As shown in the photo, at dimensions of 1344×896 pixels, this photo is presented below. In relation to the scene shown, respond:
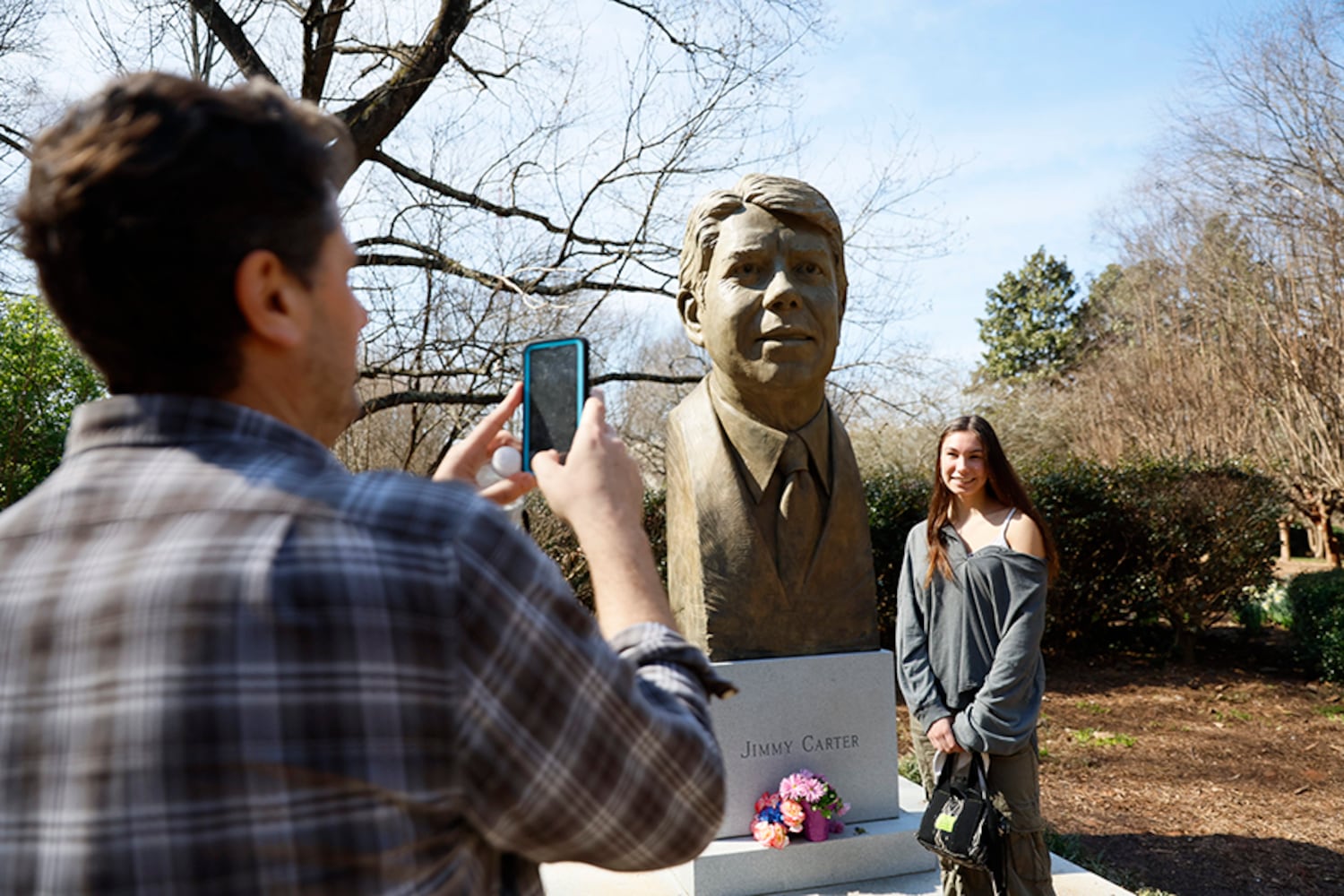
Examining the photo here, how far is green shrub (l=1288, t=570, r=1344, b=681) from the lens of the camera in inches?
354

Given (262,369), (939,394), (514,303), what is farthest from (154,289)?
(939,394)

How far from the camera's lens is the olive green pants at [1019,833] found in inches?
141

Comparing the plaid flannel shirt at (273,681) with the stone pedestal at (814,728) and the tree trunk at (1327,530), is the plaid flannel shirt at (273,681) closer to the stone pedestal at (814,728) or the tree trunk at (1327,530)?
the stone pedestal at (814,728)

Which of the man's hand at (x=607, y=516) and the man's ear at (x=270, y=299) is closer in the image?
the man's ear at (x=270, y=299)

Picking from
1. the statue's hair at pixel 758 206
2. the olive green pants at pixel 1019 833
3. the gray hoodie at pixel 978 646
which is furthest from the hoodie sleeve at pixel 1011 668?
the statue's hair at pixel 758 206

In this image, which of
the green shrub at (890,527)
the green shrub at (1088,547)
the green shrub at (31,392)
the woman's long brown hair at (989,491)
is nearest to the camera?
the woman's long brown hair at (989,491)

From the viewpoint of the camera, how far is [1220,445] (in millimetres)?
15461

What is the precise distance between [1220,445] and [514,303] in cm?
1213

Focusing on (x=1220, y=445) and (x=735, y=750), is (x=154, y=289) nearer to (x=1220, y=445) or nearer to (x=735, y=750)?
(x=735, y=750)

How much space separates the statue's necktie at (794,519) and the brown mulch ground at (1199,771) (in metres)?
2.09

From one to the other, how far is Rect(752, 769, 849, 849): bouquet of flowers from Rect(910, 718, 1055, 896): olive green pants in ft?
2.18

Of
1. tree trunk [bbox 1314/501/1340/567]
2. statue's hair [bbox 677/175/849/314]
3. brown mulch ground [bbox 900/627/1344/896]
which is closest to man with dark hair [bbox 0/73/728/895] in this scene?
statue's hair [bbox 677/175/849/314]

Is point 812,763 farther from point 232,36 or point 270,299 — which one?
point 232,36

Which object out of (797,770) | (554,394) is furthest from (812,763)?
(554,394)
